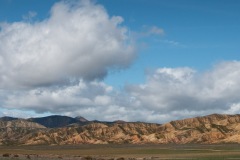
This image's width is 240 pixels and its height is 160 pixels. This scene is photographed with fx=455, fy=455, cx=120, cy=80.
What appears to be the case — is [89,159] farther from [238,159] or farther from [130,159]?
[238,159]

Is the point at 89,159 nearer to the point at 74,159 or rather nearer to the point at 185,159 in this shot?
the point at 74,159

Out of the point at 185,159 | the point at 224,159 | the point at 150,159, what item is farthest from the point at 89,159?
the point at 224,159

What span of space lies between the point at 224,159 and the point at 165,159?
13409 millimetres

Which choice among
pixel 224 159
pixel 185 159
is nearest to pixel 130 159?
pixel 185 159

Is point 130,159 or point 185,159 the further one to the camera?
point 130,159

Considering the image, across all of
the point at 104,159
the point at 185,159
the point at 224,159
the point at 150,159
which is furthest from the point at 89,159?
the point at 224,159

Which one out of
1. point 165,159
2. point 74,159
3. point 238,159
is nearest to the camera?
point 238,159

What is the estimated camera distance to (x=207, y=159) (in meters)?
91.6

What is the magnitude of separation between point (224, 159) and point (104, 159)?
27181mm

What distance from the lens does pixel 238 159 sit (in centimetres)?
8888

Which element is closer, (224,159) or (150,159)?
(224,159)

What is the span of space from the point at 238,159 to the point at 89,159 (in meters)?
32.8

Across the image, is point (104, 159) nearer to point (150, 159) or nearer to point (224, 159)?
point (150, 159)

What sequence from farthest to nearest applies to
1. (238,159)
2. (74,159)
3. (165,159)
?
(74,159) < (165,159) < (238,159)
